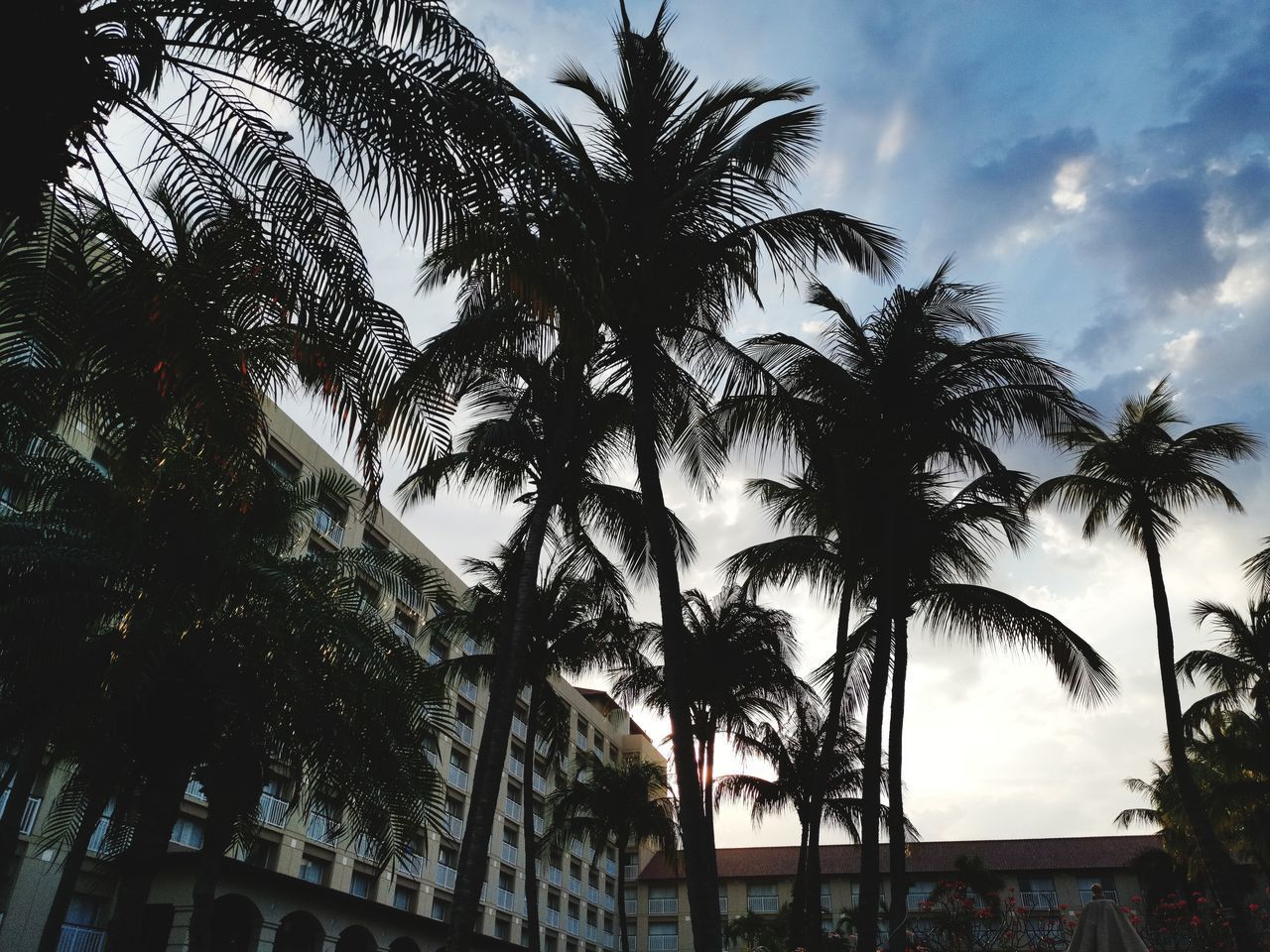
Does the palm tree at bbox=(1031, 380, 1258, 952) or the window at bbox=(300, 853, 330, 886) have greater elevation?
the palm tree at bbox=(1031, 380, 1258, 952)

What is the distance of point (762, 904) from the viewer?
6225 centimetres

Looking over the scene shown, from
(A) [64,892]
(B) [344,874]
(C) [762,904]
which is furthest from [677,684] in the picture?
(C) [762,904]

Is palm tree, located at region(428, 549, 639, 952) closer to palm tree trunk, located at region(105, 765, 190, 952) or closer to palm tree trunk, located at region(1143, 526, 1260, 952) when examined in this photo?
palm tree trunk, located at region(105, 765, 190, 952)

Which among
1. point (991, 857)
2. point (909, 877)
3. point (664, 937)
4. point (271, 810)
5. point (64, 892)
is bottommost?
point (64, 892)

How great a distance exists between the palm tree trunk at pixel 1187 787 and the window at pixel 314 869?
27.1 m

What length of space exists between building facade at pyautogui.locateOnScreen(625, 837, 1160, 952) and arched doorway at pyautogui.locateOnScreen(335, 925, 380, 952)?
26711mm

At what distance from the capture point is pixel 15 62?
4590 millimetres

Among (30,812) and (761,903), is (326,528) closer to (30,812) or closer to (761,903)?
(30,812)

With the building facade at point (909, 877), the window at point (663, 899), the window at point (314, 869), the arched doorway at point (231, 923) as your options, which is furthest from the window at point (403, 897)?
the window at point (663, 899)

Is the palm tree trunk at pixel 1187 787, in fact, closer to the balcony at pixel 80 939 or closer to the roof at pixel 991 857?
the balcony at pixel 80 939

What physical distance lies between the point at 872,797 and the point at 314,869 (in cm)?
2553

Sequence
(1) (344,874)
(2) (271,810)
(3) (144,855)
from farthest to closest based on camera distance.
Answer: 1. (1) (344,874)
2. (2) (271,810)
3. (3) (144,855)

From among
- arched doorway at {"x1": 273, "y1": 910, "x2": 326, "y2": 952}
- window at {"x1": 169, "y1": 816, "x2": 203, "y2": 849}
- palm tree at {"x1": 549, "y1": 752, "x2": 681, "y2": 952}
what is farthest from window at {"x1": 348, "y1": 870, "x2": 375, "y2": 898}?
window at {"x1": 169, "y1": 816, "x2": 203, "y2": 849}

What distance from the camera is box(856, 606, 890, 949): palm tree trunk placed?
46.7ft
